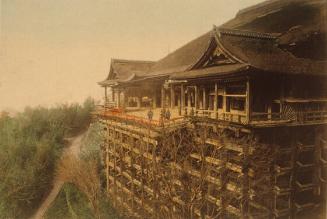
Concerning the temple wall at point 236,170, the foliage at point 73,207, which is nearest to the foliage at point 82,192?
the foliage at point 73,207

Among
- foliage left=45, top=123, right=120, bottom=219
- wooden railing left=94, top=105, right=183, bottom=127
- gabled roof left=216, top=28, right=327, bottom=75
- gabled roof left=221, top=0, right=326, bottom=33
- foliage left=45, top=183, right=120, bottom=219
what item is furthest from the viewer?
foliage left=45, top=123, right=120, bottom=219

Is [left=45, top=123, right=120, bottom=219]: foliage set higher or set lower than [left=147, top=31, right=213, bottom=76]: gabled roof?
lower

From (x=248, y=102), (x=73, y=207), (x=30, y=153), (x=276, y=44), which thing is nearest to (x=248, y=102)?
(x=248, y=102)

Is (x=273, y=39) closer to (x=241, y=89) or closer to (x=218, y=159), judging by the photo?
(x=241, y=89)

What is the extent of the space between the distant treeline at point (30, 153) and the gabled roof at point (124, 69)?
8236 mm

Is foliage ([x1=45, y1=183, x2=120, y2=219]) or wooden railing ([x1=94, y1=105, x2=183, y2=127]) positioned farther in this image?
foliage ([x1=45, y1=183, x2=120, y2=219])

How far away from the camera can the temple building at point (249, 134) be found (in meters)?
9.84

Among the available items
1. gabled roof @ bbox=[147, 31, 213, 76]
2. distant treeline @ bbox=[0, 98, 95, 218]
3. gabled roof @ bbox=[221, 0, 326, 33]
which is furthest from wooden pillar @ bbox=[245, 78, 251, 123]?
distant treeline @ bbox=[0, 98, 95, 218]

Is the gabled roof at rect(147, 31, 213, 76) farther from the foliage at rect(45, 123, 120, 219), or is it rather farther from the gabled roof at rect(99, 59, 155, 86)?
the foliage at rect(45, 123, 120, 219)

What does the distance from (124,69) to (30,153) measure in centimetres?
1097

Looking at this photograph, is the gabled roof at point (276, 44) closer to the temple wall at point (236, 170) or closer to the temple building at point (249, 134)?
the temple building at point (249, 134)

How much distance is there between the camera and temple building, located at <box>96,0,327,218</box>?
32.3 ft

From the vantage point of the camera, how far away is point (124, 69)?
22625 millimetres

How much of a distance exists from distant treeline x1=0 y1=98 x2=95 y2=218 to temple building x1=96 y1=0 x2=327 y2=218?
10.5 metres
